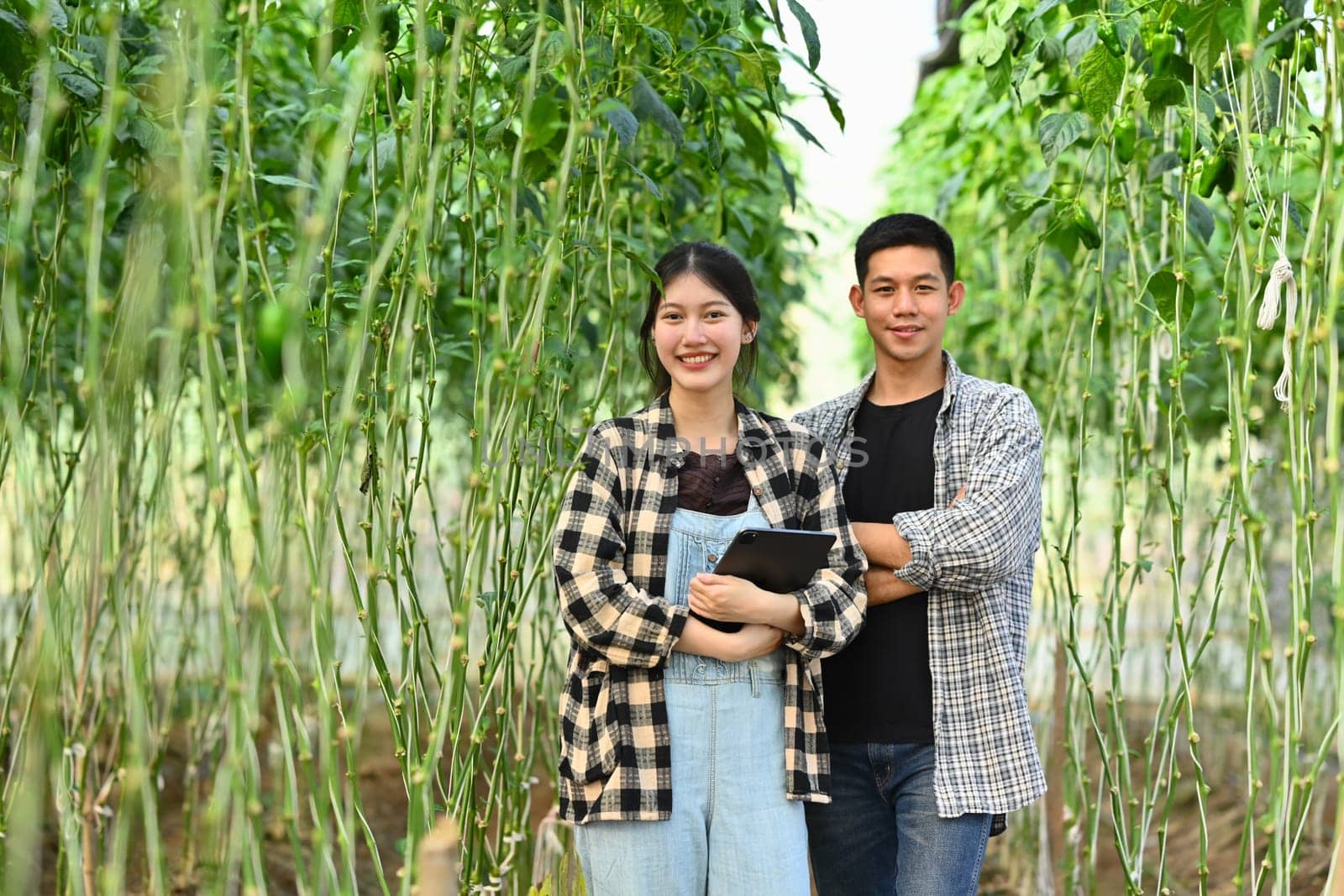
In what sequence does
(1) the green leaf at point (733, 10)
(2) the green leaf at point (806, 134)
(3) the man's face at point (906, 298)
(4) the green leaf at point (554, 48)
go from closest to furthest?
1. (4) the green leaf at point (554, 48)
2. (1) the green leaf at point (733, 10)
3. (3) the man's face at point (906, 298)
4. (2) the green leaf at point (806, 134)

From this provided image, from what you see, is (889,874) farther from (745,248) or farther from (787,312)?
(787,312)

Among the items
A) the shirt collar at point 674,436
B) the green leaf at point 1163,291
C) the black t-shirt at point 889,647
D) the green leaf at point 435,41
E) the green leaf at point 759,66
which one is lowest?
the black t-shirt at point 889,647

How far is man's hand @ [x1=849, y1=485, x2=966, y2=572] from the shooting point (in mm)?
1529

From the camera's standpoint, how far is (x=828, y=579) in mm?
1445

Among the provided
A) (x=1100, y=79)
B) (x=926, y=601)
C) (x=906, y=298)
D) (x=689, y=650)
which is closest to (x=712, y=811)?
(x=689, y=650)

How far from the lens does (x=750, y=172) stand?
2.91 meters

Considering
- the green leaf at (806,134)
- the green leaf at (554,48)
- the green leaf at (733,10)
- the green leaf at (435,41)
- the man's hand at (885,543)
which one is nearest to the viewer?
the green leaf at (554,48)

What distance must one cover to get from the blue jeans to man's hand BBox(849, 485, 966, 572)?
0.25 metres

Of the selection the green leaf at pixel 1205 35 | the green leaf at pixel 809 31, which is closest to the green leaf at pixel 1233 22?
the green leaf at pixel 1205 35

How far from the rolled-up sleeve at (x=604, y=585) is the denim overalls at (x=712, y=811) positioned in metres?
0.07

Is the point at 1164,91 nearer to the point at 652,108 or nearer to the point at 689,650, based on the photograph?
the point at 652,108

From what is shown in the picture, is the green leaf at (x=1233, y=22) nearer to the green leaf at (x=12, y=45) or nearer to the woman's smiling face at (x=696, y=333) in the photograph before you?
the woman's smiling face at (x=696, y=333)

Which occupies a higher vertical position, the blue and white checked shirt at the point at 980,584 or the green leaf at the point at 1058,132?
the green leaf at the point at 1058,132

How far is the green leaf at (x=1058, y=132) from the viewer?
163 cm
